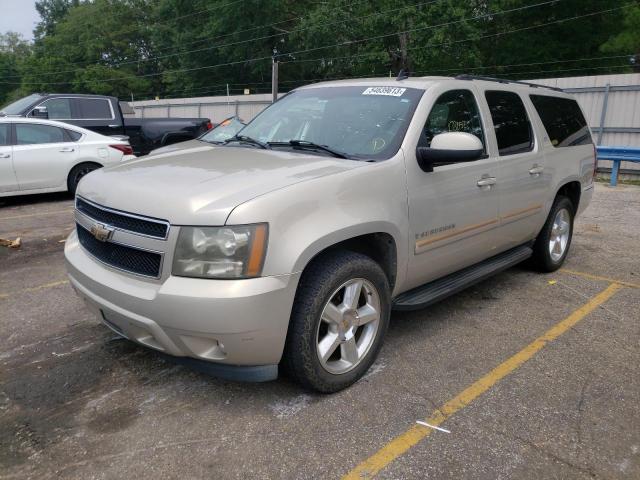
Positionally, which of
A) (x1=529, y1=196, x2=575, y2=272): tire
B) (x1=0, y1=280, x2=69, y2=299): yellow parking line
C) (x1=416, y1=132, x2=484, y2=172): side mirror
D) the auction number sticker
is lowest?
(x1=0, y1=280, x2=69, y2=299): yellow parking line

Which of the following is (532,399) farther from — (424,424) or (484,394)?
(424,424)

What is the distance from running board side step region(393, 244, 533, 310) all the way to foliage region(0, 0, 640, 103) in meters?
26.6

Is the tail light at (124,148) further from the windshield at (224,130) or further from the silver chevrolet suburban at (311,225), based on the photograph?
the silver chevrolet suburban at (311,225)

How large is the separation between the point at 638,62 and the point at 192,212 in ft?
101

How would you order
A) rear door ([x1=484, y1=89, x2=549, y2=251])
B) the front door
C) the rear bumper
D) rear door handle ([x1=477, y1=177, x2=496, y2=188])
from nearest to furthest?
the front door, rear door handle ([x1=477, y1=177, x2=496, y2=188]), rear door ([x1=484, y1=89, x2=549, y2=251]), the rear bumper

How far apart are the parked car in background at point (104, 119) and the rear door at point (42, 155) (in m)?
1.91

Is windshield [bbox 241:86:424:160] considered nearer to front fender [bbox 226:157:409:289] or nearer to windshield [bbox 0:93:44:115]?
front fender [bbox 226:157:409:289]

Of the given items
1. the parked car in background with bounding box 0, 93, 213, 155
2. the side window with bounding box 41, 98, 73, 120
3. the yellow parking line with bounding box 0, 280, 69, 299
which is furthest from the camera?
the side window with bounding box 41, 98, 73, 120

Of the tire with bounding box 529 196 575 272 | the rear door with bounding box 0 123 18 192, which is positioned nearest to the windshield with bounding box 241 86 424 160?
the tire with bounding box 529 196 575 272

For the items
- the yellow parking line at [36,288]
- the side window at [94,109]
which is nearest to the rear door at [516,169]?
the yellow parking line at [36,288]

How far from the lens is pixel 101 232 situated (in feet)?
9.57

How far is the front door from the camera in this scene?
344 centimetres

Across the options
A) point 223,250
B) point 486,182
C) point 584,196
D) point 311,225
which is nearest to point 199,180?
point 223,250

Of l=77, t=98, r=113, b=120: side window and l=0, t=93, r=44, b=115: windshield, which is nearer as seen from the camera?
l=0, t=93, r=44, b=115: windshield
